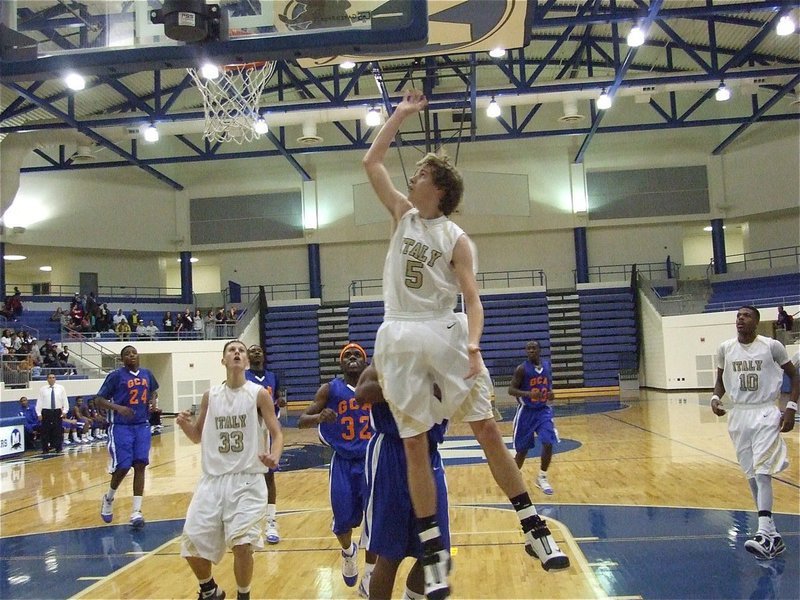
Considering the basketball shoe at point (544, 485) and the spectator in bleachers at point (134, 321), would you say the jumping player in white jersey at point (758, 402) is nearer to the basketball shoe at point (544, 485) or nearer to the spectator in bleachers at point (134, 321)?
the basketball shoe at point (544, 485)

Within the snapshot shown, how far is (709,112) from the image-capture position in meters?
27.2

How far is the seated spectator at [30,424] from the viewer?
1615 centimetres

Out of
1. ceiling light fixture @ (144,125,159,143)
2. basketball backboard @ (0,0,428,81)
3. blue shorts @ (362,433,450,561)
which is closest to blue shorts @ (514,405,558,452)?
basketball backboard @ (0,0,428,81)

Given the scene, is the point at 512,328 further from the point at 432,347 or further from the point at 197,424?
the point at 432,347

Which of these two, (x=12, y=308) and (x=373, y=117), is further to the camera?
(x=12, y=308)

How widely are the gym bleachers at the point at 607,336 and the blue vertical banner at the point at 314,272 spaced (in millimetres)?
10065

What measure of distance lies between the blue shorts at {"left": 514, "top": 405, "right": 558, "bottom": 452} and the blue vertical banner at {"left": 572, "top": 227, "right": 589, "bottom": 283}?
793 inches

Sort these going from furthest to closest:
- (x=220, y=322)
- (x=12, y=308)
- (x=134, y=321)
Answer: (x=220, y=322) → (x=134, y=321) → (x=12, y=308)

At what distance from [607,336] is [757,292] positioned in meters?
5.04

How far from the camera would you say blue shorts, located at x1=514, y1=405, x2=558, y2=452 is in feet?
28.0

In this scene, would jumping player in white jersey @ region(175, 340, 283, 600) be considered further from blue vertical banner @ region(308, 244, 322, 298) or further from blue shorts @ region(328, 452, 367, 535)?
blue vertical banner @ region(308, 244, 322, 298)

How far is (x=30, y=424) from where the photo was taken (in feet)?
53.2

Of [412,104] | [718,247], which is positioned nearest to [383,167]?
[412,104]

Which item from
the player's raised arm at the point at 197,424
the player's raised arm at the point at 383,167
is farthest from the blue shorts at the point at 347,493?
the player's raised arm at the point at 383,167
